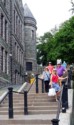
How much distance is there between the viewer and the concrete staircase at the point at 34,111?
47.7ft

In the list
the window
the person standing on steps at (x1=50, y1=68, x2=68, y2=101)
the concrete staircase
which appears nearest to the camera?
the concrete staircase

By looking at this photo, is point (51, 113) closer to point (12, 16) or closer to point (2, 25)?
point (2, 25)

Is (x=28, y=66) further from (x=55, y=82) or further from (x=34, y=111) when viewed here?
(x=34, y=111)

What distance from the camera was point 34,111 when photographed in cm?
1647

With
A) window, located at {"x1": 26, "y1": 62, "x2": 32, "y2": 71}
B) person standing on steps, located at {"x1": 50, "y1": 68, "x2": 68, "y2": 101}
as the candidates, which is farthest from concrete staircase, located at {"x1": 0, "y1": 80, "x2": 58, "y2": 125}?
window, located at {"x1": 26, "y1": 62, "x2": 32, "y2": 71}

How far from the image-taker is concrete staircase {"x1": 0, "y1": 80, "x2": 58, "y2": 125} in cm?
1454

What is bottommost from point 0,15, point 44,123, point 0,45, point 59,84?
point 44,123

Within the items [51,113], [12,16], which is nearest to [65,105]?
[51,113]

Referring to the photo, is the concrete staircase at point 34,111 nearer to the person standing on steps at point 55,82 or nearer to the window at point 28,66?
the person standing on steps at point 55,82

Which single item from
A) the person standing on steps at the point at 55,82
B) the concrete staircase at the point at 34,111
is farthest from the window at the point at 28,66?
the person standing on steps at the point at 55,82

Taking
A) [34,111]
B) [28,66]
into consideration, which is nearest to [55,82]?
[34,111]

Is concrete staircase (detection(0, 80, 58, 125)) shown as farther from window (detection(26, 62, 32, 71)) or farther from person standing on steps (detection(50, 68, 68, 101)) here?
window (detection(26, 62, 32, 71))

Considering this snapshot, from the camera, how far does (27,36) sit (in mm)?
62562

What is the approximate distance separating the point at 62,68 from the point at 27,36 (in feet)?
146
